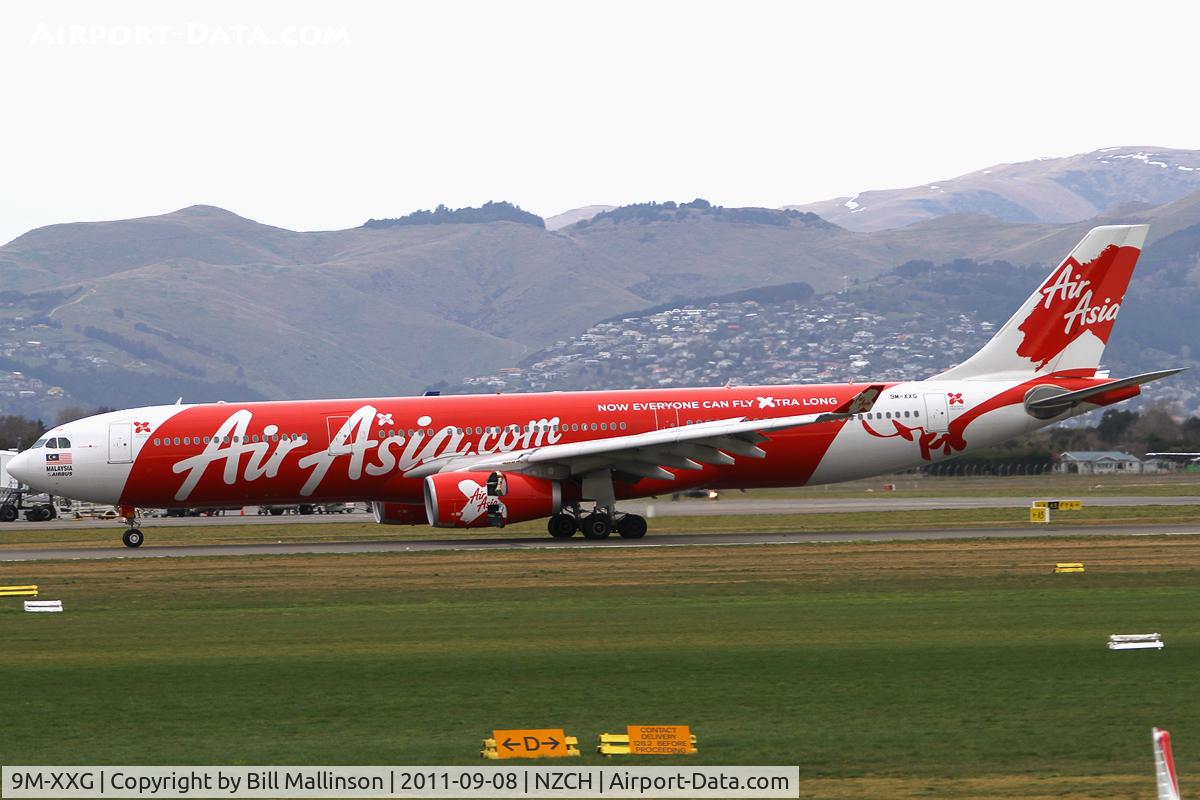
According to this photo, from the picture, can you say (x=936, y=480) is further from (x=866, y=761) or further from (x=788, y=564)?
(x=866, y=761)

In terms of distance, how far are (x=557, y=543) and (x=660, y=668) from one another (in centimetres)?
2096

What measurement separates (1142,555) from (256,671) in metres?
19.3

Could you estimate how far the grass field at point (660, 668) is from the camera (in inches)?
547

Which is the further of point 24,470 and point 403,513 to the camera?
point 403,513

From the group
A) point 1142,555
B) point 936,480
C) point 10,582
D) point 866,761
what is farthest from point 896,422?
point 936,480

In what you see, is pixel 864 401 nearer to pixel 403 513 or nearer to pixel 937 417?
pixel 937 417

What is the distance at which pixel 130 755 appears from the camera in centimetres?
1394

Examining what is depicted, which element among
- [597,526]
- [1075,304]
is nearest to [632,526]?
[597,526]

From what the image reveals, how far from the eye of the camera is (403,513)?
42.0m

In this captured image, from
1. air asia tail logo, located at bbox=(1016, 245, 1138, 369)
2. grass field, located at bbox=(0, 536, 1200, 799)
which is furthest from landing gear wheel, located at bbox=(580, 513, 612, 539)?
air asia tail logo, located at bbox=(1016, 245, 1138, 369)

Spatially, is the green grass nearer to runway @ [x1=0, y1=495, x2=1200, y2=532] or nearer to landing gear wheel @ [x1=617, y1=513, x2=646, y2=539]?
runway @ [x1=0, y1=495, x2=1200, y2=532]

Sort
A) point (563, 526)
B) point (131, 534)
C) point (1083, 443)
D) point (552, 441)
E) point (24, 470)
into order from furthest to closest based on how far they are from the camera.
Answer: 1. point (1083, 443)
2. point (131, 534)
3. point (24, 470)
4. point (552, 441)
5. point (563, 526)

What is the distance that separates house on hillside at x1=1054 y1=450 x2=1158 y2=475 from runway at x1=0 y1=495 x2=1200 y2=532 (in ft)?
78.0

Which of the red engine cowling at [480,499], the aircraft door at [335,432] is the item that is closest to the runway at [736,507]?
the red engine cowling at [480,499]
